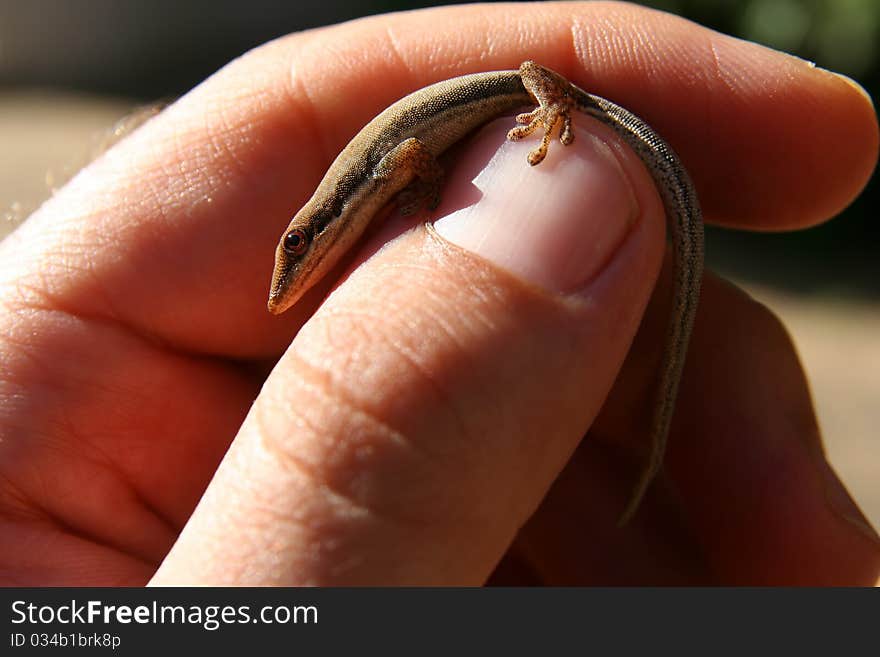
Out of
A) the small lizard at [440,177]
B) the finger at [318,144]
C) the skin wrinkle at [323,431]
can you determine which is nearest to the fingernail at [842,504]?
the small lizard at [440,177]

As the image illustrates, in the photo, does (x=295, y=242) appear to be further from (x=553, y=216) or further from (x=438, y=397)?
(x=438, y=397)

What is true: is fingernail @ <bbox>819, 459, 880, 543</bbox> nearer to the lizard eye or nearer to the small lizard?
the small lizard

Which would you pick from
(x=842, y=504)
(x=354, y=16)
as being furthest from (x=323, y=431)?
(x=354, y=16)

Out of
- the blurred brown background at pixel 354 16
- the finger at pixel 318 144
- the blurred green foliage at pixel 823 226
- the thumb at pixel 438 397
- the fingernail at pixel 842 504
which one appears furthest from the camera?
the blurred green foliage at pixel 823 226

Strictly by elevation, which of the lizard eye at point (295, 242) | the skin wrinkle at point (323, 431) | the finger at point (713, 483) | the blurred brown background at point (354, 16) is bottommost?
the blurred brown background at point (354, 16)

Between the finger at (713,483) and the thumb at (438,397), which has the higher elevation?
the thumb at (438,397)

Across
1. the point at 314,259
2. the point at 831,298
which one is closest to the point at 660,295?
the point at 314,259

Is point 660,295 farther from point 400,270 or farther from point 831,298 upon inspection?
point 831,298

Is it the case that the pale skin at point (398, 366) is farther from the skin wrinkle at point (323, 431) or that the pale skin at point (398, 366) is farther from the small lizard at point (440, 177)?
the small lizard at point (440, 177)

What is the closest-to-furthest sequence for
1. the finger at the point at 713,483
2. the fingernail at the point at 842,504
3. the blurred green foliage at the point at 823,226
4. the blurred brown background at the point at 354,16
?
the fingernail at the point at 842,504 → the finger at the point at 713,483 → the blurred brown background at the point at 354,16 → the blurred green foliage at the point at 823,226
